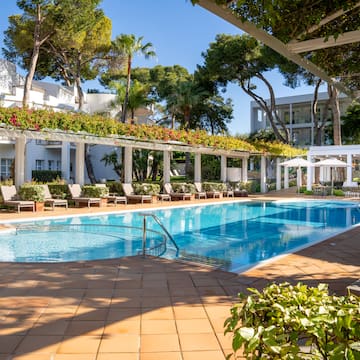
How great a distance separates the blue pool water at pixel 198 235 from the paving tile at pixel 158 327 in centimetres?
241

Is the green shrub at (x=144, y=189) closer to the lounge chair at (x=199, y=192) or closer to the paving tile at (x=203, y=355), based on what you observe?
the lounge chair at (x=199, y=192)

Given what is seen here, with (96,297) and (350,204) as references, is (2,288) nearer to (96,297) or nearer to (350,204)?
(96,297)

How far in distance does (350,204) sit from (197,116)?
17.5 meters

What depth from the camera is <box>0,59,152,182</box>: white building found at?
22.9 metres

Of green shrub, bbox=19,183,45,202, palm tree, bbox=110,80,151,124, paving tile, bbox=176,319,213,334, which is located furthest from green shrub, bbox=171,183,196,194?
paving tile, bbox=176,319,213,334

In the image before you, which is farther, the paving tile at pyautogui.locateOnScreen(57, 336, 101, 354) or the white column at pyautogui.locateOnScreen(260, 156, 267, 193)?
the white column at pyautogui.locateOnScreen(260, 156, 267, 193)

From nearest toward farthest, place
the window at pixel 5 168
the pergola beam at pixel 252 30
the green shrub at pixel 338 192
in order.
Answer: the pergola beam at pixel 252 30 < the green shrub at pixel 338 192 < the window at pixel 5 168

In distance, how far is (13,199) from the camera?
13562 millimetres

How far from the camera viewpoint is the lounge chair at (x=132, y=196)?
17.1 m

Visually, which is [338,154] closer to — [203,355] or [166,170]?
[166,170]

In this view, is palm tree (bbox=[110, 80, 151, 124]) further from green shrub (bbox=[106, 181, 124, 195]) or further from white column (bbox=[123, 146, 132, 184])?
green shrub (bbox=[106, 181, 124, 195])

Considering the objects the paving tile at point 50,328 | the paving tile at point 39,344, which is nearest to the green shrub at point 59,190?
the paving tile at point 50,328

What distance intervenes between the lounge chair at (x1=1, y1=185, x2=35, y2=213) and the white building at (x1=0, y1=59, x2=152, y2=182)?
8.25 m

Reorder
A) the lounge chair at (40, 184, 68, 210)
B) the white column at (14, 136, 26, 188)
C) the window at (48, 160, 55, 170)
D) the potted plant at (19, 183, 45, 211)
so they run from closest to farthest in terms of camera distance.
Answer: the potted plant at (19, 183, 45, 211) < the lounge chair at (40, 184, 68, 210) < the white column at (14, 136, 26, 188) < the window at (48, 160, 55, 170)
